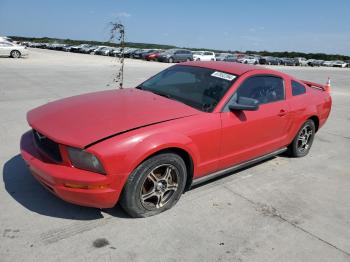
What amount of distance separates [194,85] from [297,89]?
1.85 metres

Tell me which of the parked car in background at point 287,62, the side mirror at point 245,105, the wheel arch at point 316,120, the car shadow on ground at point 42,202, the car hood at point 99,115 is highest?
the parked car in background at point 287,62

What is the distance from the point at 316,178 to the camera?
15.7 ft

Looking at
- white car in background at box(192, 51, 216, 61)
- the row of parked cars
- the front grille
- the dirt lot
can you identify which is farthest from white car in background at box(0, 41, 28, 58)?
the front grille

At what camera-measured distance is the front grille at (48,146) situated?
3152 millimetres

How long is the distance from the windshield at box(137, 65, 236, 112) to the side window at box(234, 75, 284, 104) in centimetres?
20

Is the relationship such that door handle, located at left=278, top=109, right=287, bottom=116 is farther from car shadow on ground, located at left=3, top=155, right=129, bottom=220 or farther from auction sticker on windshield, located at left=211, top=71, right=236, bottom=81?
car shadow on ground, located at left=3, top=155, right=129, bottom=220

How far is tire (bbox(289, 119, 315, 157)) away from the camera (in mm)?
5325

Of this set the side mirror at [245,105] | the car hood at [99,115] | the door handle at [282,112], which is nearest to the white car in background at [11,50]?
the car hood at [99,115]

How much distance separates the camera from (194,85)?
14.0 ft

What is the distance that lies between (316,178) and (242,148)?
4.50ft

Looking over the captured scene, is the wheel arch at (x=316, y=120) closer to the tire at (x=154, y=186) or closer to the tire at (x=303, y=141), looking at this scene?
the tire at (x=303, y=141)

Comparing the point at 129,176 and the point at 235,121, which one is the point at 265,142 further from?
the point at 129,176

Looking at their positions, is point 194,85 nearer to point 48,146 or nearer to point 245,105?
point 245,105

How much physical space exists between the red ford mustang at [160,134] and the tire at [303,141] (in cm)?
35
